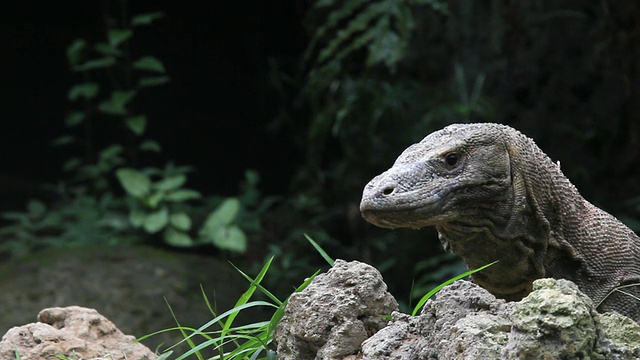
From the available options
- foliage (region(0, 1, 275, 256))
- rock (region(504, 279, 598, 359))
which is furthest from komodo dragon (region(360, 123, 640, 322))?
foliage (region(0, 1, 275, 256))

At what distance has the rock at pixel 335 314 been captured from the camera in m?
2.65

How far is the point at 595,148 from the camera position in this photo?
7555 mm

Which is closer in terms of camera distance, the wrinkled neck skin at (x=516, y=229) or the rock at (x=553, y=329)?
the rock at (x=553, y=329)

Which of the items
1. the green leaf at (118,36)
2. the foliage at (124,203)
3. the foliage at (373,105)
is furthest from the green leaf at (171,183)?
the green leaf at (118,36)

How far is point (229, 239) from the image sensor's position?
7832 mm

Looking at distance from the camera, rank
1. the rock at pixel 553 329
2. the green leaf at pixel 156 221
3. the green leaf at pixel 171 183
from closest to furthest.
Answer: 1. the rock at pixel 553 329
2. the green leaf at pixel 156 221
3. the green leaf at pixel 171 183

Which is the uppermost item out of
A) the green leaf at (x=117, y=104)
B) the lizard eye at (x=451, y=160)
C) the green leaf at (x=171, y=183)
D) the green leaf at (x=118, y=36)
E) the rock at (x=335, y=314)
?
the lizard eye at (x=451, y=160)

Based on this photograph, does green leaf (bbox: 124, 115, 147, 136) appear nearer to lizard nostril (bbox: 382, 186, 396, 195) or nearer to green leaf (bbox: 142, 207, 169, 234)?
green leaf (bbox: 142, 207, 169, 234)

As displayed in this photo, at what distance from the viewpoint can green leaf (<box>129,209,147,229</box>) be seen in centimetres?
792

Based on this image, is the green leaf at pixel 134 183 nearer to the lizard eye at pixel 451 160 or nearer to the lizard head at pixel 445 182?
the lizard head at pixel 445 182

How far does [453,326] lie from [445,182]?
2.70 feet

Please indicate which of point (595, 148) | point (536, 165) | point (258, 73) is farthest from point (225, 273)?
point (536, 165)

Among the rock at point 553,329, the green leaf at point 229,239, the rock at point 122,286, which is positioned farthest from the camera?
the green leaf at point 229,239

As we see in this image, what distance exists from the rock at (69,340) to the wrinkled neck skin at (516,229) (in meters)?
1.18
